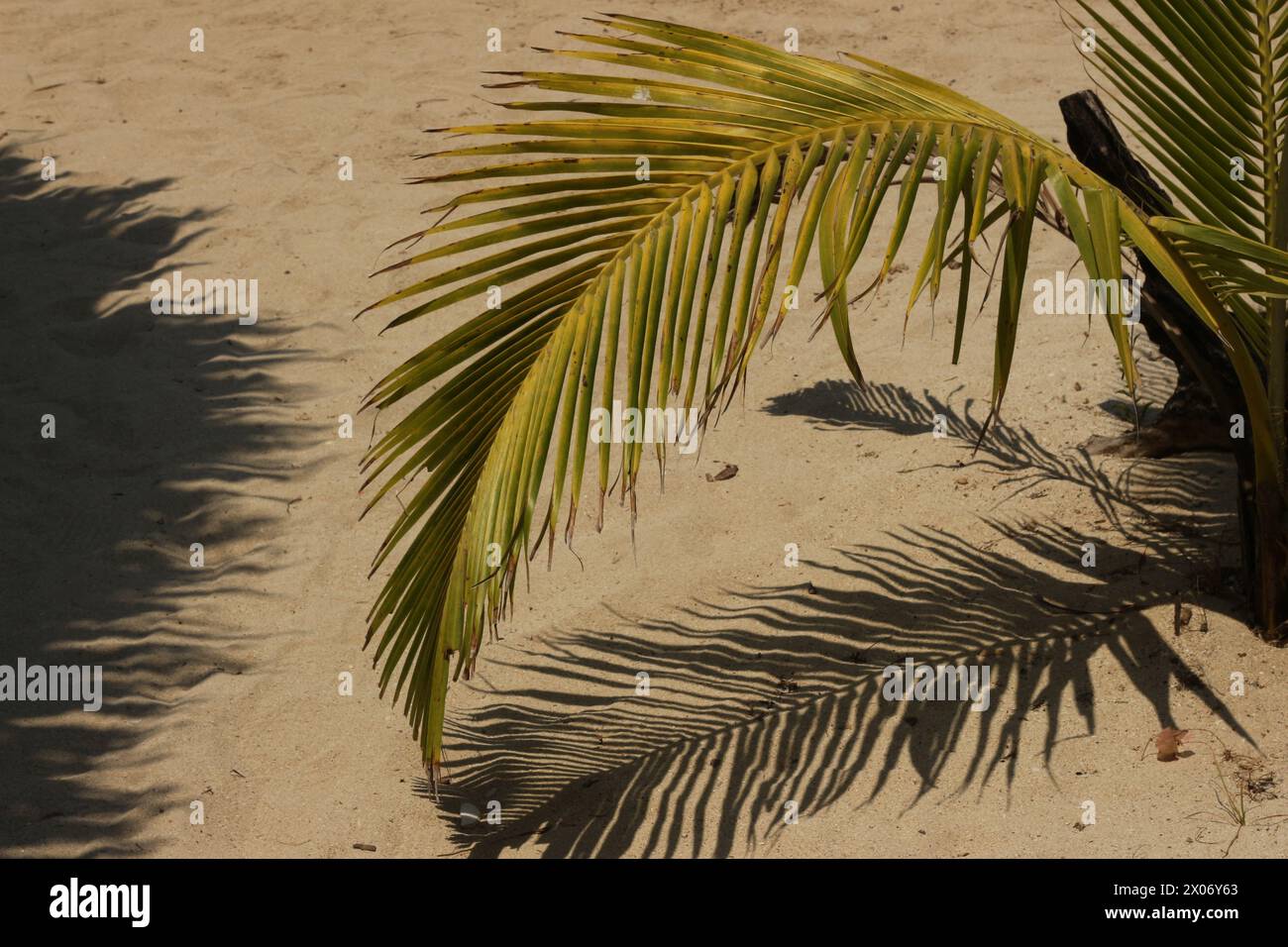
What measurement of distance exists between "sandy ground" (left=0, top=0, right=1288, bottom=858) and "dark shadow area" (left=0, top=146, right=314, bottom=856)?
2 cm

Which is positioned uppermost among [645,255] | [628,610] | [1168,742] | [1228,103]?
[1228,103]

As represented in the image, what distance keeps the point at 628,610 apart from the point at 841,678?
78 cm

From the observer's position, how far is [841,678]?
3.40 meters

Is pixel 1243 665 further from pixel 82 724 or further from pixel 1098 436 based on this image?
pixel 82 724

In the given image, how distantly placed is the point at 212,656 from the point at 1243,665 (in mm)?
2931

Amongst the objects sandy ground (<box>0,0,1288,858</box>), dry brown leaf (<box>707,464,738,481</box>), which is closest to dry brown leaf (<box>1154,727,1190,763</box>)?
sandy ground (<box>0,0,1288,858</box>)

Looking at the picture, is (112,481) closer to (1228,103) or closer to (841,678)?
(841,678)

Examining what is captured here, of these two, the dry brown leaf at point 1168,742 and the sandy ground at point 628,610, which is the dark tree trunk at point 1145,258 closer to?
the sandy ground at point 628,610

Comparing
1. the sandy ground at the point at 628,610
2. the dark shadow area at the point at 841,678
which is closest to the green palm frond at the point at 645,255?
the dark shadow area at the point at 841,678

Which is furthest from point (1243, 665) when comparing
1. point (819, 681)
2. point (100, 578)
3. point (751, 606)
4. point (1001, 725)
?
point (100, 578)

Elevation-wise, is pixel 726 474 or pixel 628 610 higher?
pixel 726 474

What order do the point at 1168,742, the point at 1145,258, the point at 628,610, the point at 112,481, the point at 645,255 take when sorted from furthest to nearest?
the point at 112,481 < the point at 628,610 < the point at 1145,258 < the point at 1168,742 < the point at 645,255

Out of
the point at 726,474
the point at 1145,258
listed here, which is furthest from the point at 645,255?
the point at 726,474

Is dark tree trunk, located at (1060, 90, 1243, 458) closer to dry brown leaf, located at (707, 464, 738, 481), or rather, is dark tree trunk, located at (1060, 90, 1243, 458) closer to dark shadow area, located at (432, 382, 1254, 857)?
dark shadow area, located at (432, 382, 1254, 857)
